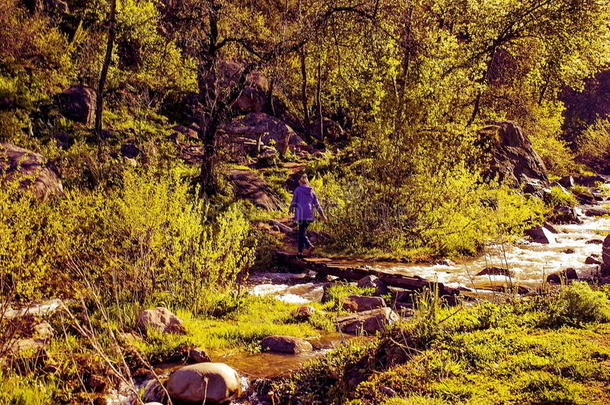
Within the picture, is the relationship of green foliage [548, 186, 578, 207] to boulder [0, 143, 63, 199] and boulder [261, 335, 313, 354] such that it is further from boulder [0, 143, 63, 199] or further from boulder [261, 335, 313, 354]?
boulder [0, 143, 63, 199]

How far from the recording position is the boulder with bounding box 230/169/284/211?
774 inches

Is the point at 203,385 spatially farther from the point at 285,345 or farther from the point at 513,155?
the point at 513,155

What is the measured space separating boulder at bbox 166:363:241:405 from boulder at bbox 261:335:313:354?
1.50 m

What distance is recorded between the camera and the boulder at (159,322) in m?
7.12

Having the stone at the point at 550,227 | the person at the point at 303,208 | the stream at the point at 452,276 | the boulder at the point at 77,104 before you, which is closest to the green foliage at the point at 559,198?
the stone at the point at 550,227

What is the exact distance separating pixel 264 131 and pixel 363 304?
75.5 feet

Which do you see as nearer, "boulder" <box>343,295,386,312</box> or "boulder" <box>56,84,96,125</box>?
"boulder" <box>343,295,386,312</box>

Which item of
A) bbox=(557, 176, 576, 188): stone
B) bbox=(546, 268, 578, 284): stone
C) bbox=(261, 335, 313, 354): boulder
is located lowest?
bbox=(261, 335, 313, 354): boulder

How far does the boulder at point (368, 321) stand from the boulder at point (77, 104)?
1991 cm

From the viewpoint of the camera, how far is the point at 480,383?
4.29m

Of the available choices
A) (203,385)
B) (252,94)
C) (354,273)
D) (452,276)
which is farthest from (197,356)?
(252,94)

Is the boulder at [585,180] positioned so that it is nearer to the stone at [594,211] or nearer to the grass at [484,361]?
the stone at [594,211]

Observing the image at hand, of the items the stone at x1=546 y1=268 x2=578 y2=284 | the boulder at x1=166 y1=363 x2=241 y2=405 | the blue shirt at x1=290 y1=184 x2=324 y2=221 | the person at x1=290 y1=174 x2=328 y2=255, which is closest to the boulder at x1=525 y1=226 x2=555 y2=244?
the stone at x1=546 y1=268 x2=578 y2=284

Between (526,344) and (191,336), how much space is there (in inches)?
178
